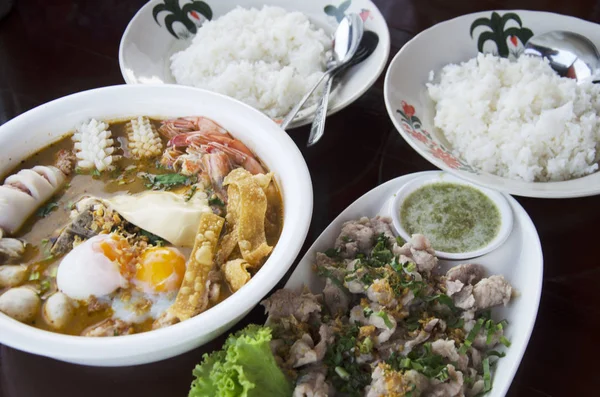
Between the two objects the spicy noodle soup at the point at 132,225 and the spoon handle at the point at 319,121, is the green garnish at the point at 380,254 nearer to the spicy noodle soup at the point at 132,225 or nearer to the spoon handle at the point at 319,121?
the spicy noodle soup at the point at 132,225

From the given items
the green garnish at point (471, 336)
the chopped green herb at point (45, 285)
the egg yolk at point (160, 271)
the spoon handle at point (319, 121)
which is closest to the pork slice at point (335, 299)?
the green garnish at point (471, 336)

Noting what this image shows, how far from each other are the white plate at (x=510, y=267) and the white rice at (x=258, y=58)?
83 centimetres

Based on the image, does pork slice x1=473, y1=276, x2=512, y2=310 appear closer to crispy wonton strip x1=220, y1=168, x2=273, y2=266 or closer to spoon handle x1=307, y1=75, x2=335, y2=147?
crispy wonton strip x1=220, y1=168, x2=273, y2=266

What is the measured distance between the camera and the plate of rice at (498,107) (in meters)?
2.52

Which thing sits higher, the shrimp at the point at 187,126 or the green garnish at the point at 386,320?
the shrimp at the point at 187,126

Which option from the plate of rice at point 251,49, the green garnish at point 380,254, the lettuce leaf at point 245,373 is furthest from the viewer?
the plate of rice at point 251,49

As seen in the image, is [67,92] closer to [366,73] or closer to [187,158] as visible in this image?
[187,158]

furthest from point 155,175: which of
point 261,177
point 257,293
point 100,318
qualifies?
point 257,293

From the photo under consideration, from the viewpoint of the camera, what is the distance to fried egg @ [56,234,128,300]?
1.85 meters

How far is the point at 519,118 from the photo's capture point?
8.96ft

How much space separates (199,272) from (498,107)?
182cm

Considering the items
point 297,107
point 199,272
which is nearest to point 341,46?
point 297,107

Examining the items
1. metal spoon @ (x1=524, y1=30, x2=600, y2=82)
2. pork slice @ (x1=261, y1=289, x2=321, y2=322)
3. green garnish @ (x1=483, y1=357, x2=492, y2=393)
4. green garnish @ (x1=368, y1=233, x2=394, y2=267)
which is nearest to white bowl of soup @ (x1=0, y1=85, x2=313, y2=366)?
pork slice @ (x1=261, y1=289, x2=321, y2=322)

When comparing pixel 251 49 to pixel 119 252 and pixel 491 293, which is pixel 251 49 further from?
pixel 491 293
